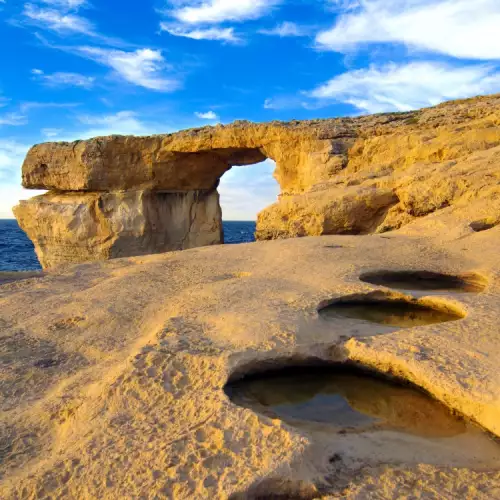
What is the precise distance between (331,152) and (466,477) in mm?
9342

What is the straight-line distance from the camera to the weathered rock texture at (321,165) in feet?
25.6

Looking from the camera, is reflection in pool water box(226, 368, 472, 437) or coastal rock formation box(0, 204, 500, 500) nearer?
coastal rock formation box(0, 204, 500, 500)

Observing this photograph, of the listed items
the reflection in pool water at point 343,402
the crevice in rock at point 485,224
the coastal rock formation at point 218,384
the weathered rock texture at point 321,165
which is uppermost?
the weathered rock texture at point 321,165

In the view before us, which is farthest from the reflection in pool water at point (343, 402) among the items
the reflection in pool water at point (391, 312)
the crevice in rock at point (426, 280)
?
the crevice in rock at point (426, 280)

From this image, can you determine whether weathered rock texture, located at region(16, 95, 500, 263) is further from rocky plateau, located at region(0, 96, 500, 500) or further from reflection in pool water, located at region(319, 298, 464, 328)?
reflection in pool water, located at region(319, 298, 464, 328)

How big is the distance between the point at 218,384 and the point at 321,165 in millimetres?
8770

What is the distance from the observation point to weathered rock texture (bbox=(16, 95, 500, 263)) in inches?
307

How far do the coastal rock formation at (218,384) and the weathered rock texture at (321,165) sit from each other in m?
3.40

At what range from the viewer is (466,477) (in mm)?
1853

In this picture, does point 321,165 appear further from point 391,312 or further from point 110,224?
point 391,312

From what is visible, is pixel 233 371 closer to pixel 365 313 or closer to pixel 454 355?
pixel 454 355

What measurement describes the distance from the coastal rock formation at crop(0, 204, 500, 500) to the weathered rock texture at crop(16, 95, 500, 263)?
340cm

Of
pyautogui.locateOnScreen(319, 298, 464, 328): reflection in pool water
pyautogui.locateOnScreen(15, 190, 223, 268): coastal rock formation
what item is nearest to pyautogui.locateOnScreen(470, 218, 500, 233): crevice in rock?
pyautogui.locateOnScreen(319, 298, 464, 328): reflection in pool water

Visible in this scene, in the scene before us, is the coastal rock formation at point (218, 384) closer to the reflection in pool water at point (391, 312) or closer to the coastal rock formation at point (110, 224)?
the reflection in pool water at point (391, 312)
